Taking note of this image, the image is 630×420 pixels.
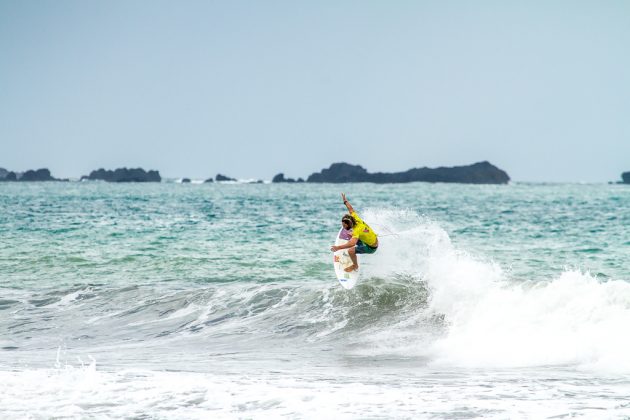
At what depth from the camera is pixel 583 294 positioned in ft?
49.4

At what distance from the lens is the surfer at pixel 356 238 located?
1778 centimetres

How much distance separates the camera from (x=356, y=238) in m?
17.8

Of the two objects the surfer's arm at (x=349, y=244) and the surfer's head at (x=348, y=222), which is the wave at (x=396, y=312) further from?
the surfer's head at (x=348, y=222)

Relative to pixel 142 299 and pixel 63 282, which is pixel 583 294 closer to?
pixel 142 299

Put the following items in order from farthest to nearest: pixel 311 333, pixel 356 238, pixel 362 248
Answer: pixel 362 248
pixel 356 238
pixel 311 333

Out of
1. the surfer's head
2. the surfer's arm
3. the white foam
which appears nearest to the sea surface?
the white foam

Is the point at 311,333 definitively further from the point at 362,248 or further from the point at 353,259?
the point at 362,248

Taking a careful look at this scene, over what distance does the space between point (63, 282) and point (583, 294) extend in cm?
1383

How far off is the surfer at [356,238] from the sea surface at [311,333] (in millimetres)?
1294

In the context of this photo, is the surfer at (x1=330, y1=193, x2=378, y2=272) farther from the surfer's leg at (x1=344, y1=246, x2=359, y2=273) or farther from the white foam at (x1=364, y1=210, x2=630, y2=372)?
the white foam at (x1=364, y1=210, x2=630, y2=372)

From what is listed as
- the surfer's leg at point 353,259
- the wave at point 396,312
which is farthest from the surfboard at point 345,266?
the wave at point 396,312

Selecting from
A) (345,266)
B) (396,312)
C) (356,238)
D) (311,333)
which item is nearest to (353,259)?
(345,266)

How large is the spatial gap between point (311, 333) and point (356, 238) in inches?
107

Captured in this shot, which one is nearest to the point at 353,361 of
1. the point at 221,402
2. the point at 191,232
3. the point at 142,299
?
the point at 221,402
